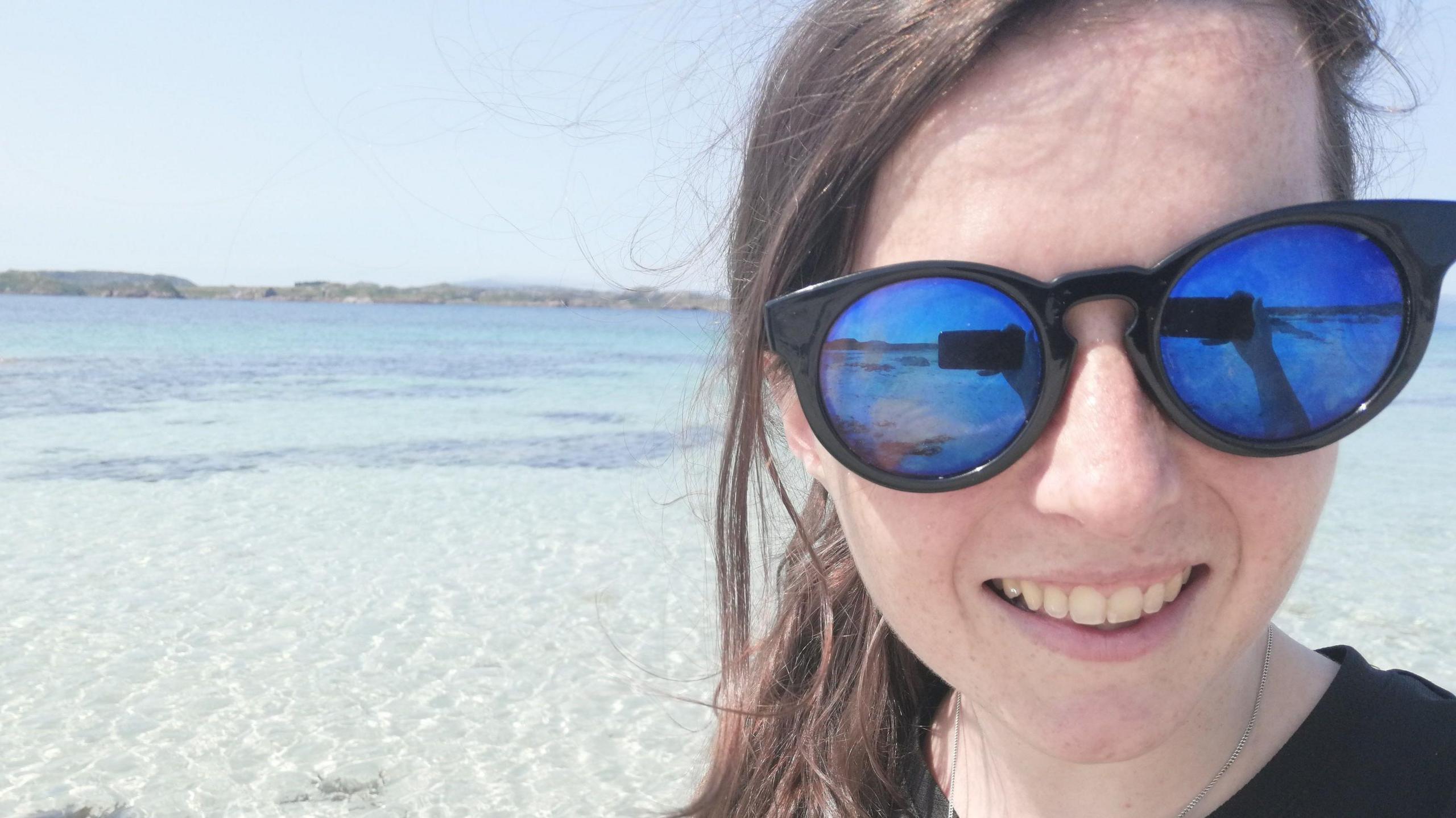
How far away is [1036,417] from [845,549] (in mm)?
816

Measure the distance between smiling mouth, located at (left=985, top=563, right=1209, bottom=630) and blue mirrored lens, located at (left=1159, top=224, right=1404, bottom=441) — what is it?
0.17 m

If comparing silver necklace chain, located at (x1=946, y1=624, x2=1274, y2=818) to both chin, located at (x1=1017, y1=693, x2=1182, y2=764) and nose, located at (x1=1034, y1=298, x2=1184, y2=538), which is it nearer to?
chin, located at (x1=1017, y1=693, x2=1182, y2=764)

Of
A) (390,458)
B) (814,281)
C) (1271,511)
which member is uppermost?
(814,281)

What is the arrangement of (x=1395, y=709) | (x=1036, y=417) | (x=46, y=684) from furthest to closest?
(x=46, y=684), (x=1395, y=709), (x=1036, y=417)

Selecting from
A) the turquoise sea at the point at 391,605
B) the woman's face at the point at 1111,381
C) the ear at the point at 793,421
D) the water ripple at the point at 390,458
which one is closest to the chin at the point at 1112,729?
the woman's face at the point at 1111,381

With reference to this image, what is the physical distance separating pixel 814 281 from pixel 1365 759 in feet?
2.88

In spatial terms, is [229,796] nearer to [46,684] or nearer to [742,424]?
[46,684]

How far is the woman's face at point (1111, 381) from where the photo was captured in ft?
3.16

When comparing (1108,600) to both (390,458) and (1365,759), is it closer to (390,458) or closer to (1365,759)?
(1365,759)

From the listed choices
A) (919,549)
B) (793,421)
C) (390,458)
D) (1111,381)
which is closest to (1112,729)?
(919,549)

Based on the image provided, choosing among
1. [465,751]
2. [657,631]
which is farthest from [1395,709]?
[657,631]

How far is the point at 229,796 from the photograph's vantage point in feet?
13.9

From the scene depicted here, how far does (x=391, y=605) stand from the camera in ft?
21.2

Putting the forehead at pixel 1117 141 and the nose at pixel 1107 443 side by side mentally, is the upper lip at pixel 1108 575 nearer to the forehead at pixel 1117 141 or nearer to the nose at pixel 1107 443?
the nose at pixel 1107 443
